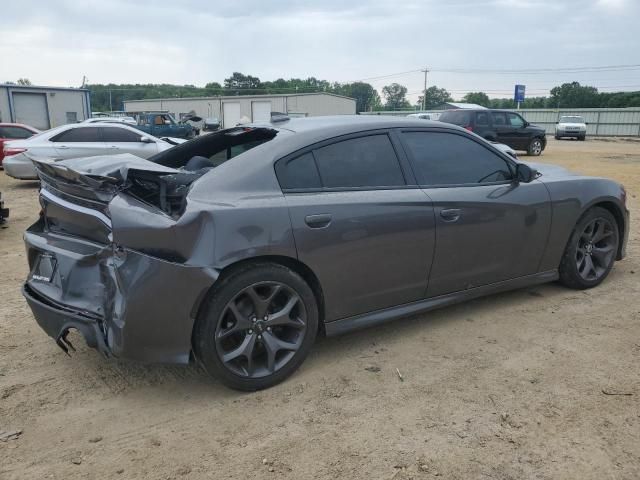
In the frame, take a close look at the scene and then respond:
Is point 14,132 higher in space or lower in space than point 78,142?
higher

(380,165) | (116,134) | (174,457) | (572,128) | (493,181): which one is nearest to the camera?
(174,457)

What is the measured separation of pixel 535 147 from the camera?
20031 millimetres

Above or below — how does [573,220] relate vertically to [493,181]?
below

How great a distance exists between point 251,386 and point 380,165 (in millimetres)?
1637

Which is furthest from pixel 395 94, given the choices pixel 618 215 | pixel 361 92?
pixel 618 215

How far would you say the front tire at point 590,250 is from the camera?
454cm

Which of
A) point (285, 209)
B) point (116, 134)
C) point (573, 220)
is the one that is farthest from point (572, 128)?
point (285, 209)

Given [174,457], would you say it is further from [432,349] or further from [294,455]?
[432,349]

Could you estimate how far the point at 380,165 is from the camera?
3.57 meters

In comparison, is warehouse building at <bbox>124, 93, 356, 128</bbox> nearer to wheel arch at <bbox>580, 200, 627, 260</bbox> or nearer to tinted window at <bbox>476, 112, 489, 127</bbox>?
tinted window at <bbox>476, 112, 489, 127</bbox>

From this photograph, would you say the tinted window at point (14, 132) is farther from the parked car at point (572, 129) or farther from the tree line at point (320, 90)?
the tree line at point (320, 90)

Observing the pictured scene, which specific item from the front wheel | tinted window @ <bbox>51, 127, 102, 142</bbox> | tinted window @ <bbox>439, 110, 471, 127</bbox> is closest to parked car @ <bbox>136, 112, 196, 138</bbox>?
tinted window @ <bbox>439, 110, 471, 127</bbox>

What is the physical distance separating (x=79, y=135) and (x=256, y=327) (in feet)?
32.6

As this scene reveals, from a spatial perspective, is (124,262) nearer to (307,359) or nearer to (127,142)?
(307,359)
